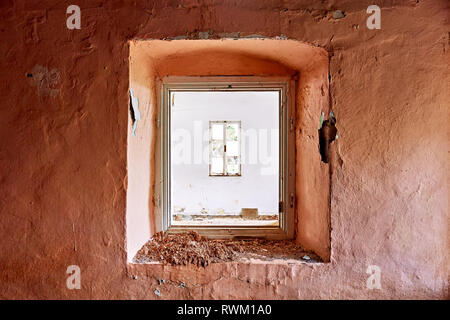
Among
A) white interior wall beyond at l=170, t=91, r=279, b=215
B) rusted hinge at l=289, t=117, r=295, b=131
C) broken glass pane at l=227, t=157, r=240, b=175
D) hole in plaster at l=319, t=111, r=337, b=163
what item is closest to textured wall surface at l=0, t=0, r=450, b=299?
hole in plaster at l=319, t=111, r=337, b=163

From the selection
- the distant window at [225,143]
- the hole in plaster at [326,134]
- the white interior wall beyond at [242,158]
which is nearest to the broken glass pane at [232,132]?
the distant window at [225,143]

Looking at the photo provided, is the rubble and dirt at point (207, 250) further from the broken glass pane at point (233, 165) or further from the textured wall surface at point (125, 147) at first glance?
the broken glass pane at point (233, 165)

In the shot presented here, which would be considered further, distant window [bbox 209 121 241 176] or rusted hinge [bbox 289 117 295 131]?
distant window [bbox 209 121 241 176]

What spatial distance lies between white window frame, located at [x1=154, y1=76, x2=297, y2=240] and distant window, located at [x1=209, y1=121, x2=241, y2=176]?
3595 millimetres

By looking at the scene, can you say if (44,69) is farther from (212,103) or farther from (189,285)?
(212,103)

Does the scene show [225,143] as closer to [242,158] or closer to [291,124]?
[242,158]

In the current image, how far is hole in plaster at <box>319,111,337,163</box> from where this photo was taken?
5.13ft

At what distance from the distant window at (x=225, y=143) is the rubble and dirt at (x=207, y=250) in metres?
3.72

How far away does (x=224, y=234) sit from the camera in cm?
199

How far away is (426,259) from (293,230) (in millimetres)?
731

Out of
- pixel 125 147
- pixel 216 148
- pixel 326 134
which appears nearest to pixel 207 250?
pixel 125 147

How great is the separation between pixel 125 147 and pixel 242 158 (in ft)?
13.8

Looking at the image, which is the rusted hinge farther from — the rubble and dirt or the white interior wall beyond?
the white interior wall beyond

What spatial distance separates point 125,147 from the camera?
1.53 metres
